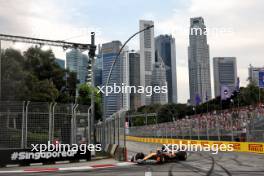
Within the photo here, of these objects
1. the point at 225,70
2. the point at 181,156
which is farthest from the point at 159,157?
the point at 225,70

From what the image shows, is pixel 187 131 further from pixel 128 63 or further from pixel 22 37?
pixel 22 37

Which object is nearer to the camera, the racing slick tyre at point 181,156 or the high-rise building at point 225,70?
the racing slick tyre at point 181,156

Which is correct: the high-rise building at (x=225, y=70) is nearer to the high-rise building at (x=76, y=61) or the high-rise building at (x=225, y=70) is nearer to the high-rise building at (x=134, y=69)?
the high-rise building at (x=76, y=61)

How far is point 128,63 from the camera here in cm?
4056

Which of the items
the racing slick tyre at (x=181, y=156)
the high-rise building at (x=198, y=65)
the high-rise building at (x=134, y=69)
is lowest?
the racing slick tyre at (x=181, y=156)

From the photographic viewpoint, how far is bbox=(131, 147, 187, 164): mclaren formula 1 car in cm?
2027

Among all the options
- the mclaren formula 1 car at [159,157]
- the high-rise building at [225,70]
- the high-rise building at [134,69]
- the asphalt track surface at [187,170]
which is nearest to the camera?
the asphalt track surface at [187,170]

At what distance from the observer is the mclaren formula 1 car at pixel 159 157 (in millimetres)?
20266

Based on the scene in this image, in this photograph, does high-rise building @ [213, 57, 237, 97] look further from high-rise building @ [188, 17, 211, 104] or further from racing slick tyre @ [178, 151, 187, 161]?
racing slick tyre @ [178, 151, 187, 161]

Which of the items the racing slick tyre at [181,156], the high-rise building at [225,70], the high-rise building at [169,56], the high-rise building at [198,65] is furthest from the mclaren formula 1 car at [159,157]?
the high-rise building at [169,56]

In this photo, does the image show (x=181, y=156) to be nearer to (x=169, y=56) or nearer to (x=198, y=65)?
(x=198, y=65)

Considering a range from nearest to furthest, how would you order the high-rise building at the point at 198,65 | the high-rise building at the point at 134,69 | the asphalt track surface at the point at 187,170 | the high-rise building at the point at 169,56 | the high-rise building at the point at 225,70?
1. the asphalt track surface at the point at 187,170
2. the high-rise building at the point at 134,69
3. the high-rise building at the point at 198,65
4. the high-rise building at the point at 225,70
5. the high-rise building at the point at 169,56

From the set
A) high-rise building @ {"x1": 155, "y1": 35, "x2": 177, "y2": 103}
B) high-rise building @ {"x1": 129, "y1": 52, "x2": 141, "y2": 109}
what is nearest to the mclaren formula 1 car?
high-rise building @ {"x1": 129, "y1": 52, "x2": 141, "y2": 109}

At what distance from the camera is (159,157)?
20.4 meters
